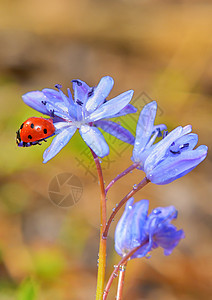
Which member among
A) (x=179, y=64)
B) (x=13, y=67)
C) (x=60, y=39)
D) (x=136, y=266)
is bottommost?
(x=136, y=266)

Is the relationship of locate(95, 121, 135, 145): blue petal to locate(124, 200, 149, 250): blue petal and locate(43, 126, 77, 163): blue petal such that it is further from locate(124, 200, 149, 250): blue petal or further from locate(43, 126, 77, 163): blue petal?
locate(124, 200, 149, 250): blue petal

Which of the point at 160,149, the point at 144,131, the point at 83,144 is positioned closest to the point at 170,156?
the point at 160,149

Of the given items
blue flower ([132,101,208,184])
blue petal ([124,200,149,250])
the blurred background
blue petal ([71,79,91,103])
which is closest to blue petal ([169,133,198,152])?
blue flower ([132,101,208,184])

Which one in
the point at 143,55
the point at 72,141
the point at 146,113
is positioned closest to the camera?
the point at 146,113

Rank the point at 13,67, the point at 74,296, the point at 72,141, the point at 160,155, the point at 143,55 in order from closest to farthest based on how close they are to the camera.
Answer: the point at 160,155, the point at 74,296, the point at 72,141, the point at 13,67, the point at 143,55

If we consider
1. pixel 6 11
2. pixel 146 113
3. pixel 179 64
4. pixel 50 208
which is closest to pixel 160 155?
pixel 146 113

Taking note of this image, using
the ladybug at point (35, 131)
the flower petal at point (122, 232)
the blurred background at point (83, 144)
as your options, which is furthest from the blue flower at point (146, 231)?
the blurred background at point (83, 144)

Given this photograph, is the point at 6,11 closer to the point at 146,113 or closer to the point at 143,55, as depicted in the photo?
the point at 143,55

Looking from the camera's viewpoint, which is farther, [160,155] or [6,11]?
[6,11]
